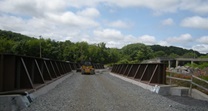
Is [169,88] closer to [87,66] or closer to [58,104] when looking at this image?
[58,104]

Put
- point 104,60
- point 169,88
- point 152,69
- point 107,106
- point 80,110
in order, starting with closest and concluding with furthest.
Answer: point 80,110, point 107,106, point 169,88, point 152,69, point 104,60

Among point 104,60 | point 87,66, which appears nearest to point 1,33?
point 104,60

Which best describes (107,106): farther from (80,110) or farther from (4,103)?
(4,103)

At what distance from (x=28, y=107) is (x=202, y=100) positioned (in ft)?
28.7

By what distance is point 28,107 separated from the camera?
9.61 meters

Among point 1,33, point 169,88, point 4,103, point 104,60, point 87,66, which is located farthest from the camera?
point 1,33

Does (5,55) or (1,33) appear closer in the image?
(5,55)

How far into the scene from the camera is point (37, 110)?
9.18m

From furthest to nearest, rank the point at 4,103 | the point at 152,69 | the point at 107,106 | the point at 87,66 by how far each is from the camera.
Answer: the point at 87,66, the point at 152,69, the point at 107,106, the point at 4,103

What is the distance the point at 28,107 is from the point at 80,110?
6.13 ft

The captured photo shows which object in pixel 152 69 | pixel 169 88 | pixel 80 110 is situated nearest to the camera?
pixel 80 110

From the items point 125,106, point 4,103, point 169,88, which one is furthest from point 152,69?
point 4,103

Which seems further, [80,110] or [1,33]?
[1,33]

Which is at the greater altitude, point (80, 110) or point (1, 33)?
point (1, 33)
